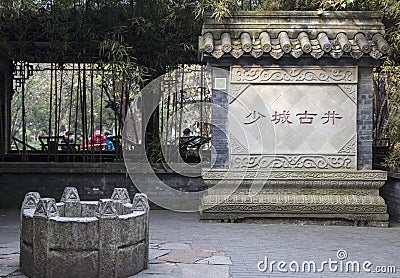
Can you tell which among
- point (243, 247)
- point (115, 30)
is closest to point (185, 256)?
point (243, 247)

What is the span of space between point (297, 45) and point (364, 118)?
4.63 feet

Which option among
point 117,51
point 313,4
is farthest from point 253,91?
point 117,51

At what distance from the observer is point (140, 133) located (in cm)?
1077

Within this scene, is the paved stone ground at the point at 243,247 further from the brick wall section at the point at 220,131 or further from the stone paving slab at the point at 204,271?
the brick wall section at the point at 220,131

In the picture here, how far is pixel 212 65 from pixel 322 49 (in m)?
1.53

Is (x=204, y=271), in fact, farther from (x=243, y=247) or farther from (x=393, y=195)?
(x=393, y=195)

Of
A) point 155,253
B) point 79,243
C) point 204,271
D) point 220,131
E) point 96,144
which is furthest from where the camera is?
point 96,144

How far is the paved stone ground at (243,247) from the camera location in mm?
5523

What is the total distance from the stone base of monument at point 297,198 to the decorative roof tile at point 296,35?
1.66m

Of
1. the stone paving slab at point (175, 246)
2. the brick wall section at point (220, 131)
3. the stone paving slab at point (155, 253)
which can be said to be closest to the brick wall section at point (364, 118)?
the brick wall section at point (220, 131)

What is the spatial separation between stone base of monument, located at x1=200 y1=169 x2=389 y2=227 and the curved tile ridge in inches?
64.2

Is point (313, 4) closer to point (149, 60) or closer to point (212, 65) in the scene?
point (212, 65)

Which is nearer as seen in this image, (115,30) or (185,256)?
(185,256)

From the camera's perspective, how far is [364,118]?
8.72m
